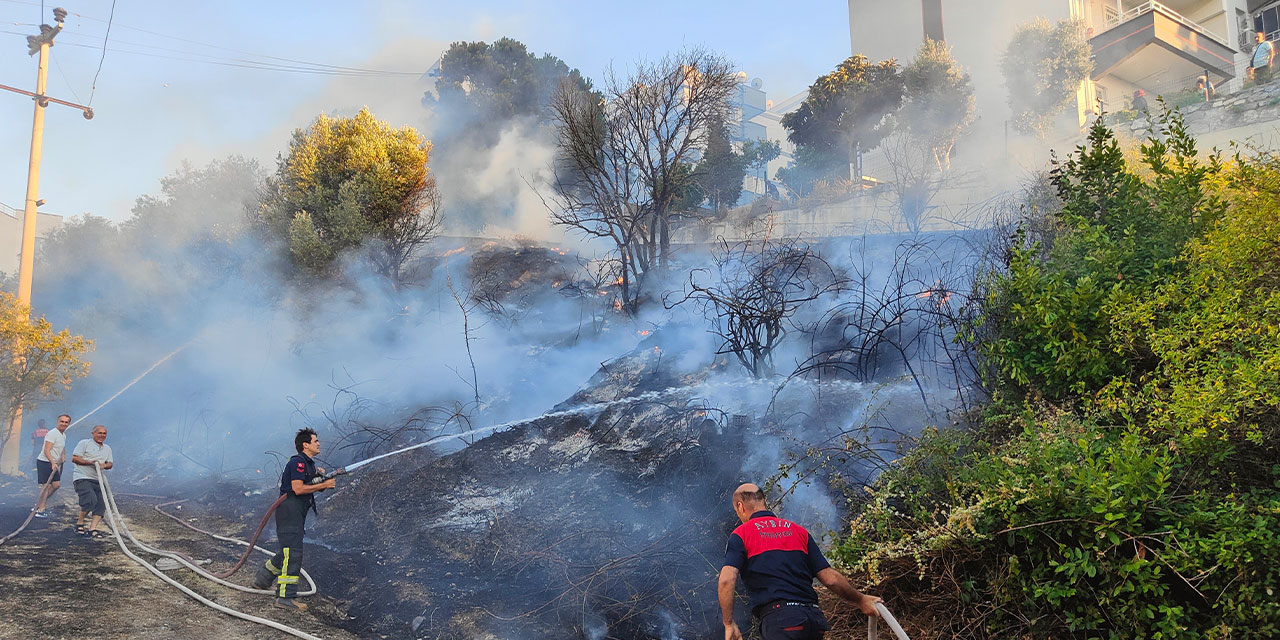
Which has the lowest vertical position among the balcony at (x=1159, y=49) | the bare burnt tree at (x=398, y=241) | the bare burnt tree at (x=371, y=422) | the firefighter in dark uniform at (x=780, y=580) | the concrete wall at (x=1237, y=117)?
the bare burnt tree at (x=371, y=422)

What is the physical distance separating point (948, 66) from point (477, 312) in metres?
17.6

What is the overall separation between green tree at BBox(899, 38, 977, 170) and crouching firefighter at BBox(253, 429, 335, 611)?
2155 centimetres

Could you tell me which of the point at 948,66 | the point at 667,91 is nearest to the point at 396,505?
the point at 667,91

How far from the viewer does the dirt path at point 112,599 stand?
5246 millimetres

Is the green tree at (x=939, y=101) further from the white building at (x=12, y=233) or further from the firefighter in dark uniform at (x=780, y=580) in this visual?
the white building at (x=12, y=233)

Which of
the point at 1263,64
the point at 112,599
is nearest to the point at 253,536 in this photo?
the point at 112,599

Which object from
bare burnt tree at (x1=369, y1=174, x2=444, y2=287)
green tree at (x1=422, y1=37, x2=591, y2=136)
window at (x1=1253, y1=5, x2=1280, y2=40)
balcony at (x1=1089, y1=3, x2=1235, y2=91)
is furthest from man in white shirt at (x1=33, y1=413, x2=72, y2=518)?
window at (x1=1253, y1=5, x2=1280, y2=40)

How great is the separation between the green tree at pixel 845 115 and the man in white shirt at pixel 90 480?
22985mm

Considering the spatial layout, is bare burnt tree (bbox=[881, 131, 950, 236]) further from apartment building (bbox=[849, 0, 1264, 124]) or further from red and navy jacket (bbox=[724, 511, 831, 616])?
red and navy jacket (bbox=[724, 511, 831, 616])

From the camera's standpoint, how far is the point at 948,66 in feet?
76.8

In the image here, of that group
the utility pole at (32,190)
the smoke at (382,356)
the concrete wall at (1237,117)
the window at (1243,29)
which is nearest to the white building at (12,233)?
the smoke at (382,356)

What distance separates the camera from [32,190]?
15156 mm

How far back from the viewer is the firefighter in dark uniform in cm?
333

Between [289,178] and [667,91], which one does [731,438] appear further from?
[289,178]
